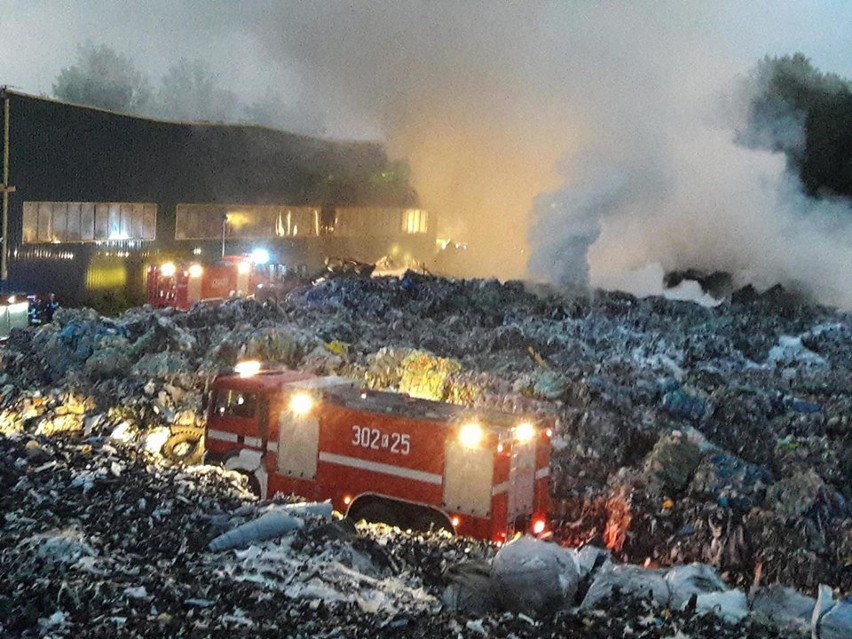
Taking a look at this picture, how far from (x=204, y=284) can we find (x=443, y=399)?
1228cm

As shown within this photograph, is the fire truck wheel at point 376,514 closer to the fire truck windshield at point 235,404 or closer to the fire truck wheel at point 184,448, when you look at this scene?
the fire truck windshield at point 235,404

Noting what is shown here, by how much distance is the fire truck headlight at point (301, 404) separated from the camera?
33.2 feet

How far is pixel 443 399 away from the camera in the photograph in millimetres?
14047

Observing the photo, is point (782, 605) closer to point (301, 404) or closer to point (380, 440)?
point (380, 440)

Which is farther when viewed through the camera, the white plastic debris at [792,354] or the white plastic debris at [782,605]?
the white plastic debris at [792,354]

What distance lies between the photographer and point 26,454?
30.7 feet

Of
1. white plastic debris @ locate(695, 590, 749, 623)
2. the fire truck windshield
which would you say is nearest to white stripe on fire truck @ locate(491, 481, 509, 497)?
white plastic debris @ locate(695, 590, 749, 623)

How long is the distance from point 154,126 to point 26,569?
23133mm

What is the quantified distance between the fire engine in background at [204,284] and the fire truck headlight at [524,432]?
48.9 ft

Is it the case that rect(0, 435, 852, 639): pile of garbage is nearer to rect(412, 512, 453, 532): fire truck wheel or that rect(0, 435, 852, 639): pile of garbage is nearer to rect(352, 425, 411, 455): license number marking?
rect(412, 512, 453, 532): fire truck wheel

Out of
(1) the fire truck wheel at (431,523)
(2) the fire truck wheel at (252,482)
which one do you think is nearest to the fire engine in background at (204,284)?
(2) the fire truck wheel at (252,482)

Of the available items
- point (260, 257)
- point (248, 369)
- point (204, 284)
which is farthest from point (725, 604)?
point (260, 257)

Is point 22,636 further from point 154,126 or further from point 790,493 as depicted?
point 154,126

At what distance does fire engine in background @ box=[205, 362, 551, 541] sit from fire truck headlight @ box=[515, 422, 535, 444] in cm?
1
